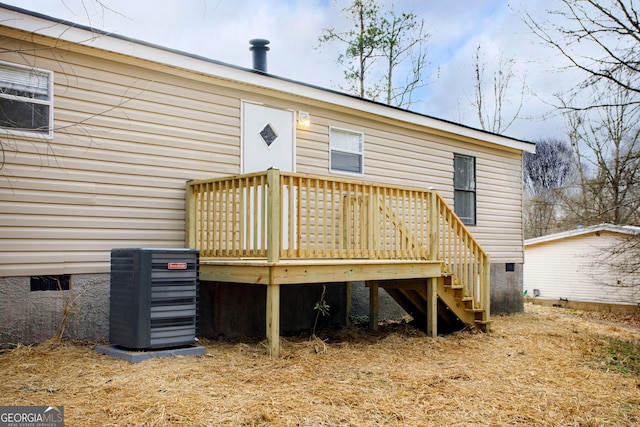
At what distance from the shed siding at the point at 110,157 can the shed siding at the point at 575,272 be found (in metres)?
11.0

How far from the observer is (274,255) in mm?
6527

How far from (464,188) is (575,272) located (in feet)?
23.2

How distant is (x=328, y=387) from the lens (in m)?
5.48

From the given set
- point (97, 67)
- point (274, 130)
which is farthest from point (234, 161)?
point (97, 67)

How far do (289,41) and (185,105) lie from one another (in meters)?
10.8

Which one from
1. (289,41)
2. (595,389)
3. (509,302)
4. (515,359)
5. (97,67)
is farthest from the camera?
(289,41)

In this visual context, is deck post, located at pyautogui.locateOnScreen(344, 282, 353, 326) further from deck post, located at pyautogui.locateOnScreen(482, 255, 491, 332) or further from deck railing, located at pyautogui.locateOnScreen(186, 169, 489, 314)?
deck post, located at pyautogui.locateOnScreen(482, 255, 491, 332)

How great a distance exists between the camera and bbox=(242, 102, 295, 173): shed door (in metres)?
8.52

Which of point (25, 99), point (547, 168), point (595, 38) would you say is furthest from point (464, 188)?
point (547, 168)

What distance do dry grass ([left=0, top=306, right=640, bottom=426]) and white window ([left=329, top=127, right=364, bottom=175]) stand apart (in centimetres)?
321

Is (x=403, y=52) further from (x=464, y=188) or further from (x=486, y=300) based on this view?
(x=486, y=300)

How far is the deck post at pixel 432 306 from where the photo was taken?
28.4ft

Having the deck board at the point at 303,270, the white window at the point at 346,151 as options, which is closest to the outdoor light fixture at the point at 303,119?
Result: the white window at the point at 346,151

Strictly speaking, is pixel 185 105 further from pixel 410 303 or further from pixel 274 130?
pixel 410 303
